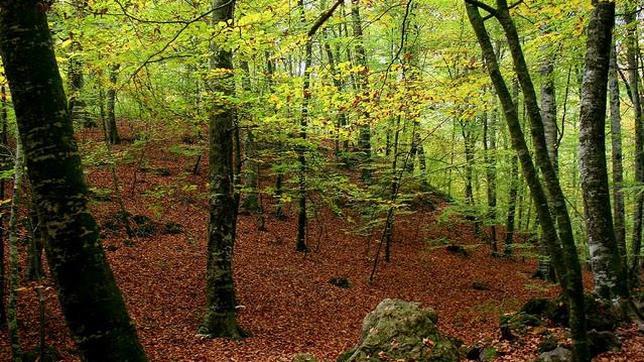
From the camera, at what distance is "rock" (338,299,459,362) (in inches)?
266

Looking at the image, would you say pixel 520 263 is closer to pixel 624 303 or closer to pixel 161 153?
pixel 624 303

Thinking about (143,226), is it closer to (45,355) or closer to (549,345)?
(45,355)

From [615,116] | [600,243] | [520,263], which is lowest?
[520,263]

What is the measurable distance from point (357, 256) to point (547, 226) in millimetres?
12587

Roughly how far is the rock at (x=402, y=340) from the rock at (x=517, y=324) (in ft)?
3.95

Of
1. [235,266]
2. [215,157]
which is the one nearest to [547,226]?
[215,157]

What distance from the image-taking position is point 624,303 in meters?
7.18

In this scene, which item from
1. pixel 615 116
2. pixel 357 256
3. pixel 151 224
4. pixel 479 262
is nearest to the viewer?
pixel 615 116

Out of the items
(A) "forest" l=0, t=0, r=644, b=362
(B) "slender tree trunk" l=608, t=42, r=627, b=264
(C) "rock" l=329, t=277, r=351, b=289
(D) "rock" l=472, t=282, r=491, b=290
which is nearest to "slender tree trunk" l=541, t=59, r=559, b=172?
(A) "forest" l=0, t=0, r=644, b=362

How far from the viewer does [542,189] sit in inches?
177

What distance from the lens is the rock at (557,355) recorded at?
5.97 metres

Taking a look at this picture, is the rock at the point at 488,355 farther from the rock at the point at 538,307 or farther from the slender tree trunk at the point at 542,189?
the slender tree trunk at the point at 542,189

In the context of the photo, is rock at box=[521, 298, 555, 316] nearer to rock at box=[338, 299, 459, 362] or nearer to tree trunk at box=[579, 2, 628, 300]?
tree trunk at box=[579, 2, 628, 300]

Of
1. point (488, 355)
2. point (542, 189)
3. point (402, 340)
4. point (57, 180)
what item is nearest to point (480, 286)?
point (488, 355)
